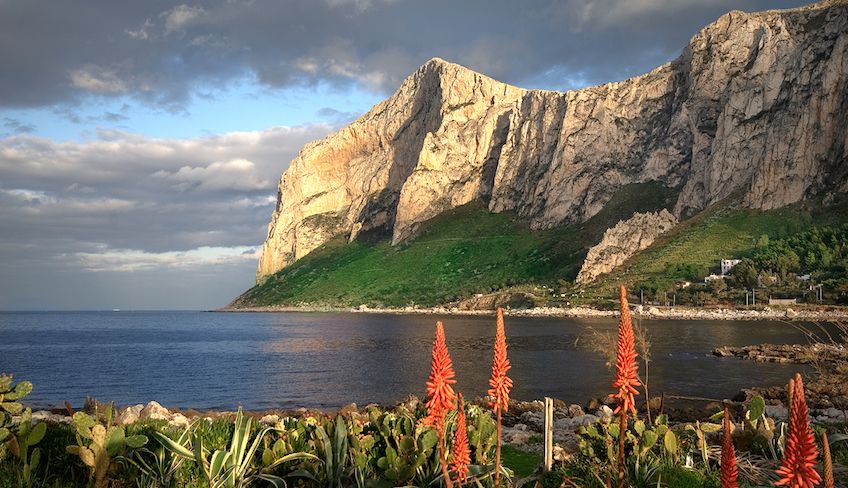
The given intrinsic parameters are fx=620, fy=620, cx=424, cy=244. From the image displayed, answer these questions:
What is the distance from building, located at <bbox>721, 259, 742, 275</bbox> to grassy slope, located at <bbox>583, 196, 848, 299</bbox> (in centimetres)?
238

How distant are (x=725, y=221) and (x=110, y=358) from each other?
121 metres

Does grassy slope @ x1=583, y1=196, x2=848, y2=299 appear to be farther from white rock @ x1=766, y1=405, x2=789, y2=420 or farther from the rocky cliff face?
white rock @ x1=766, y1=405, x2=789, y2=420

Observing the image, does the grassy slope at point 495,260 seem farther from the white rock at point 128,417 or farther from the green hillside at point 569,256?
the white rock at point 128,417

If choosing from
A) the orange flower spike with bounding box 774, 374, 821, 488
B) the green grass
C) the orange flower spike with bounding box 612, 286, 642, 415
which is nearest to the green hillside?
the green grass

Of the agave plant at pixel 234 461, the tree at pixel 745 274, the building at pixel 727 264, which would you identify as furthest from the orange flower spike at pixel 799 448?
the building at pixel 727 264

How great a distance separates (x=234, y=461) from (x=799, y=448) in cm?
929

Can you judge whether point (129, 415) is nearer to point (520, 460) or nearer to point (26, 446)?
point (26, 446)

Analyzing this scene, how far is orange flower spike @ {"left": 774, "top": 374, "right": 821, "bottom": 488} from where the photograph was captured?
11.1ft

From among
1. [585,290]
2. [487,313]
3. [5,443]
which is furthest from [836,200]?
[5,443]

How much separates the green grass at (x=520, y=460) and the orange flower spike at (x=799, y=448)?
9634 millimetres

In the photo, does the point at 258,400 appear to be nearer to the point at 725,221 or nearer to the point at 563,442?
the point at 563,442

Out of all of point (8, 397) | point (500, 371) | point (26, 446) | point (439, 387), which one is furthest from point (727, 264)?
point (439, 387)

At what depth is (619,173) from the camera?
181 m

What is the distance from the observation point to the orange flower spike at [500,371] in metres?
4.84
